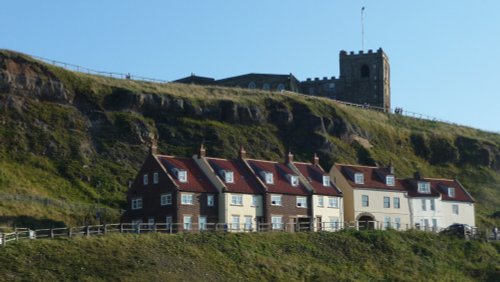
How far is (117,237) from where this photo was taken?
263ft

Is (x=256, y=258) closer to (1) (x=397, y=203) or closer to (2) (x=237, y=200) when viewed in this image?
(2) (x=237, y=200)

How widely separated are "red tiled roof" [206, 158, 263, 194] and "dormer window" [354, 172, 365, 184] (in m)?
13.4

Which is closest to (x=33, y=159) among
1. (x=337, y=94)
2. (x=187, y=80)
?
(x=187, y=80)

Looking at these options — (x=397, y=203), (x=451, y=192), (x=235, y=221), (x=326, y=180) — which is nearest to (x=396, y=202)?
(x=397, y=203)

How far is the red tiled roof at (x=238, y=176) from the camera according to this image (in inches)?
3826

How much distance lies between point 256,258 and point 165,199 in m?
13.9

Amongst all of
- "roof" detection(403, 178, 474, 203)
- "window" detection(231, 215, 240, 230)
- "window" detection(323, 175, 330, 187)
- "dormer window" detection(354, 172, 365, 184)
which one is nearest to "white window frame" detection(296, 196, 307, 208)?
"window" detection(323, 175, 330, 187)

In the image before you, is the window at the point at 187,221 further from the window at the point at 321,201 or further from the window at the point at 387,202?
the window at the point at 387,202

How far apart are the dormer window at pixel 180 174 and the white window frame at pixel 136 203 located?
4.41 m

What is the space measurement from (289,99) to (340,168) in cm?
3603

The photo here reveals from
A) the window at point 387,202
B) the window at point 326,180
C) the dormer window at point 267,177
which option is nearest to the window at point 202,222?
the dormer window at point 267,177

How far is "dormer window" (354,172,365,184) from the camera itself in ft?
356

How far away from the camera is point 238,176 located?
9944cm

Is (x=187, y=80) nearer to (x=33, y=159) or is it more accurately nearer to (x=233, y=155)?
(x=233, y=155)
